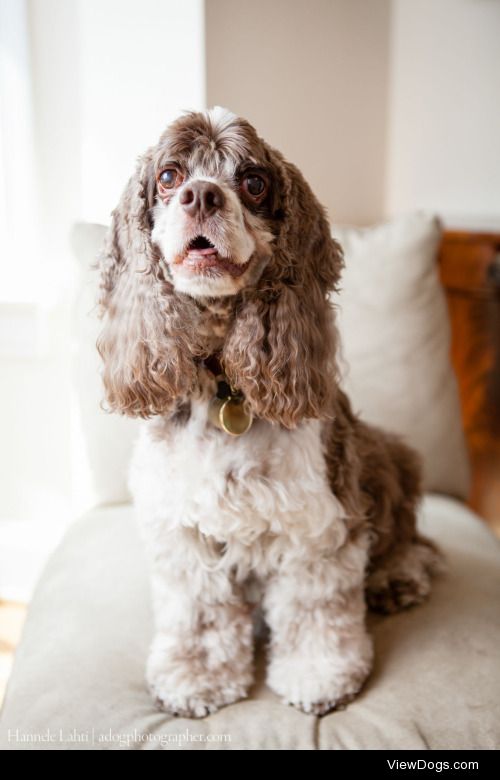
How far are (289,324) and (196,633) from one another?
2.12 ft

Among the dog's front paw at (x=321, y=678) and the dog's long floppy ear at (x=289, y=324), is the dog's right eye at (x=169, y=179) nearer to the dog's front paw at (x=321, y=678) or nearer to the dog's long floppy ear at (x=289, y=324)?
the dog's long floppy ear at (x=289, y=324)

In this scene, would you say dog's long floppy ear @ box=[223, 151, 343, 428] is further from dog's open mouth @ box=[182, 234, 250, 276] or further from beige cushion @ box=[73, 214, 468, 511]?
beige cushion @ box=[73, 214, 468, 511]

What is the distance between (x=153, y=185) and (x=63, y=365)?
1.17 meters

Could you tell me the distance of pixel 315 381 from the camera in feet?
3.76

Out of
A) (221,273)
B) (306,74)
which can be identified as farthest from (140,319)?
(306,74)

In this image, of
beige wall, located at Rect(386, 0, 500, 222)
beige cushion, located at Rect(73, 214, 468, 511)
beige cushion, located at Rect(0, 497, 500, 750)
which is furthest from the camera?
beige wall, located at Rect(386, 0, 500, 222)

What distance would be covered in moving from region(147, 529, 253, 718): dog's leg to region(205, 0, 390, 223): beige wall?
0.71 metres

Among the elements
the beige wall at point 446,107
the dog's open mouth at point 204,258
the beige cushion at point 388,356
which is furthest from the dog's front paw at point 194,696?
the beige wall at point 446,107

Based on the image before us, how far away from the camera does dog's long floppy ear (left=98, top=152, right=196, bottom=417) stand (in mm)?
1068

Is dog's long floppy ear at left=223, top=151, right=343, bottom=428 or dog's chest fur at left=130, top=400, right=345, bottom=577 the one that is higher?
dog's long floppy ear at left=223, top=151, right=343, bottom=428

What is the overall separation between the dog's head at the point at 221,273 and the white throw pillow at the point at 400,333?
25.4 inches

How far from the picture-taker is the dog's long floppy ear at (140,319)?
1068 mm

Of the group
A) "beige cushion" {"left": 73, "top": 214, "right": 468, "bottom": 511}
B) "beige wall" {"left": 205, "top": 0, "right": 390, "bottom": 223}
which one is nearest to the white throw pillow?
"beige cushion" {"left": 73, "top": 214, "right": 468, "bottom": 511}
